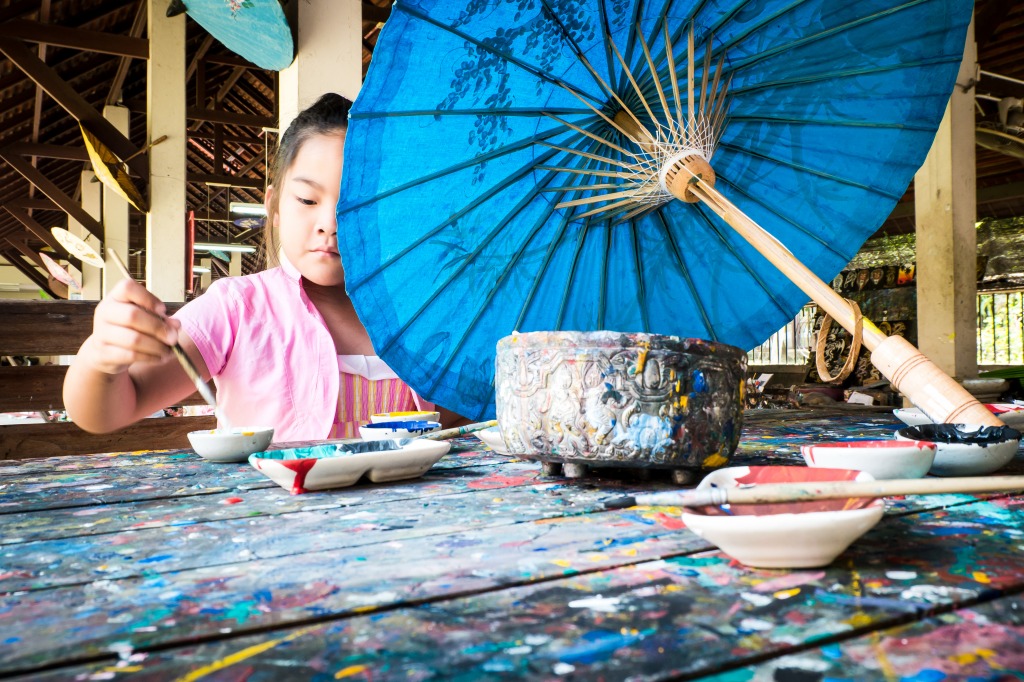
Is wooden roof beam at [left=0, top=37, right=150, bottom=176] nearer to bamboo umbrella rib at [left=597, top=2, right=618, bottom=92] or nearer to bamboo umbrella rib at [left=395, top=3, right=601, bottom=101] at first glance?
bamboo umbrella rib at [left=395, top=3, right=601, bottom=101]

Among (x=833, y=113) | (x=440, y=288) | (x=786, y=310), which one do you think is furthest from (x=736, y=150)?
(x=440, y=288)

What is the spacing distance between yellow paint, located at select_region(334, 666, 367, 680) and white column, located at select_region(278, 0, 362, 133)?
2.95 metres

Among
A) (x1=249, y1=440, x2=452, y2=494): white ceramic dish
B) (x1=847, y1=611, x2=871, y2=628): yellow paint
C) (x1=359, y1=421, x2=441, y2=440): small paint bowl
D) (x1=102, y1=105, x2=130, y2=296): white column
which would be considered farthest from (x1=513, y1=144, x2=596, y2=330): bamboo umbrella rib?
(x1=102, y1=105, x2=130, y2=296): white column

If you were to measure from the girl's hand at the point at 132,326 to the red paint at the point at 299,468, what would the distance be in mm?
427

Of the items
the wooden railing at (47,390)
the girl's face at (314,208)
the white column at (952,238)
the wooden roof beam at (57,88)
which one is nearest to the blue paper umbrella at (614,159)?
the girl's face at (314,208)

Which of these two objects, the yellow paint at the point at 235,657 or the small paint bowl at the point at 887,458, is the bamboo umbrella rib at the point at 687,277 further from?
the yellow paint at the point at 235,657

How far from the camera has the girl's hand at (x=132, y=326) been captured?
1127 millimetres

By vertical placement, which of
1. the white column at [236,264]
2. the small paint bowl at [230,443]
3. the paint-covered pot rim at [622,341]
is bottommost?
the small paint bowl at [230,443]

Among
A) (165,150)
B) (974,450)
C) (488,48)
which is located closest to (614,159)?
(488,48)

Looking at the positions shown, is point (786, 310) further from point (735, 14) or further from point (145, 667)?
point (145, 667)

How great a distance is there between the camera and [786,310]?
5.20ft

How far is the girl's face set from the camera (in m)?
1.73

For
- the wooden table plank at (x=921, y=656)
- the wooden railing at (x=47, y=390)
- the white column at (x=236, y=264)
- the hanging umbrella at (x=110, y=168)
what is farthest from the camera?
the white column at (x=236, y=264)

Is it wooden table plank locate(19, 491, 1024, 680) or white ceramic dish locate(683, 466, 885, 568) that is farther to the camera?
white ceramic dish locate(683, 466, 885, 568)
